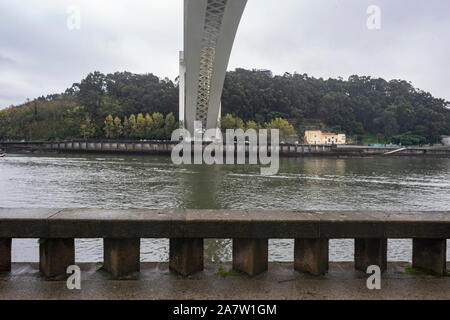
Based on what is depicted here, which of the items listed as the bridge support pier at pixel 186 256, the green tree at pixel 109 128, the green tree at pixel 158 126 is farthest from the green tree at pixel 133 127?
the bridge support pier at pixel 186 256

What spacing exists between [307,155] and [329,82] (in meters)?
65.9

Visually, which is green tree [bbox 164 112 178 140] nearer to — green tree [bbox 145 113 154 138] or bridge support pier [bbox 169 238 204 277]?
green tree [bbox 145 113 154 138]

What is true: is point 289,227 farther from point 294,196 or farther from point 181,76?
point 181,76

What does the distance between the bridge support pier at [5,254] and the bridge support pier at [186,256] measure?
1.28 metres

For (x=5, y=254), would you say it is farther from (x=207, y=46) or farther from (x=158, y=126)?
(x=158, y=126)

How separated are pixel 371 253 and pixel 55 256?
2564mm

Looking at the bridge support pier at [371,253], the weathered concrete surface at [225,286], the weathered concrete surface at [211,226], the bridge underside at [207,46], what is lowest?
the weathered concrete surface at [225,286]

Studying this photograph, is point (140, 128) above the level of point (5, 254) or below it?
above

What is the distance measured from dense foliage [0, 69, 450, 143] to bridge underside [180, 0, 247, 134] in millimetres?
27464

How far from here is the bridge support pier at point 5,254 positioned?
2666mm

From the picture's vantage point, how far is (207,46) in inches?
1075

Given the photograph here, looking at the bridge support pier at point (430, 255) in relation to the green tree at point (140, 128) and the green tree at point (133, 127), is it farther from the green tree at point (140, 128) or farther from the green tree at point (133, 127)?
the green tree at point (133, 127)

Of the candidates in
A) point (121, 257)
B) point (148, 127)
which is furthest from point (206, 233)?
point (148, 127)

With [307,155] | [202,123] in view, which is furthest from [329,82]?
[202,123]
